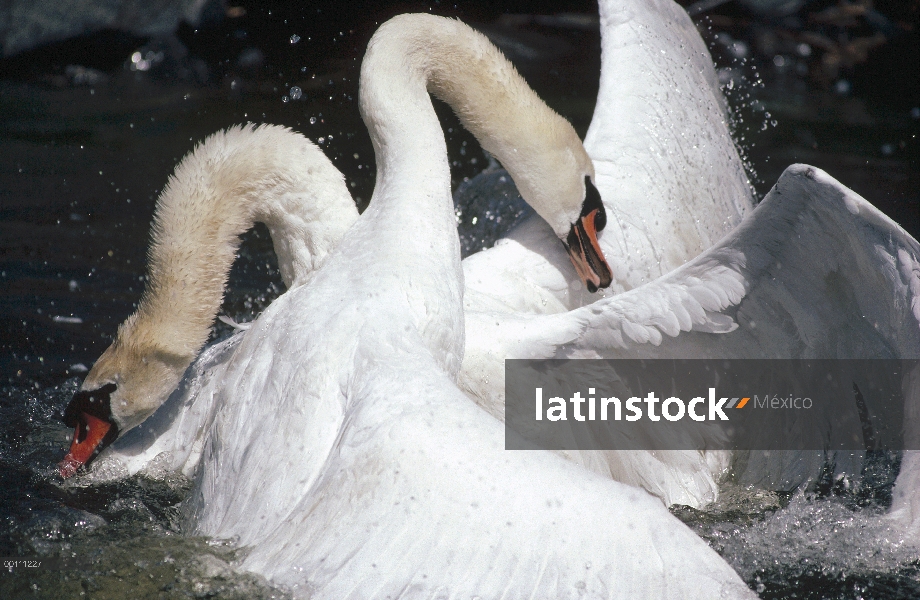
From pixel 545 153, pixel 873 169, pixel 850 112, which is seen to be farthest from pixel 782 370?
pixel 850 112

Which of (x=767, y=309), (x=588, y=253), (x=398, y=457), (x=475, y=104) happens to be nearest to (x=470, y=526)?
(x=398, y=457)

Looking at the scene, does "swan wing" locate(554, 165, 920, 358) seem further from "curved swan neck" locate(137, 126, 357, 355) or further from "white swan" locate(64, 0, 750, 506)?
"curved swan neck" locate(137, 126, 357, 355)

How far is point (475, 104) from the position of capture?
4668mm

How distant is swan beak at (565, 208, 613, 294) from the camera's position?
4652mm

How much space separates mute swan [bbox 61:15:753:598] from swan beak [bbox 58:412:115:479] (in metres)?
0.51

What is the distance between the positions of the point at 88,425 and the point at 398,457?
1.77m

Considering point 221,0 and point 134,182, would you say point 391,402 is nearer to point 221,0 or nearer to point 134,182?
point 134,182

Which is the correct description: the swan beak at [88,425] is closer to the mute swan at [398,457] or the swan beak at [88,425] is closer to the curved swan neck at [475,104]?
the mute swan at [398,457]

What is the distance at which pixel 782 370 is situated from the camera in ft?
13.7

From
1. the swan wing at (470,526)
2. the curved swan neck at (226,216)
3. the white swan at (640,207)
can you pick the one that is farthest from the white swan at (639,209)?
the swan wing at (470,526)

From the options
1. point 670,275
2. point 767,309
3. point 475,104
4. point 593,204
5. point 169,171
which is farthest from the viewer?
Answer: point 169,171

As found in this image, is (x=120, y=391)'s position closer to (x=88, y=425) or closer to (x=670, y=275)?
(x=88, y=425)

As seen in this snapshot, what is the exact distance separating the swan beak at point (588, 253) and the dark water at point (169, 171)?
114 cm

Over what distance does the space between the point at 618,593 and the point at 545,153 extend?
254 cm
